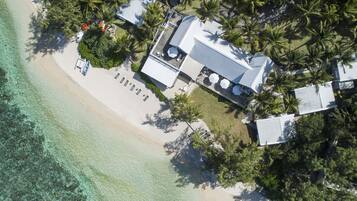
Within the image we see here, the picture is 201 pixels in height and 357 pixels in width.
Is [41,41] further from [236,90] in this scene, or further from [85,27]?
[236,90]

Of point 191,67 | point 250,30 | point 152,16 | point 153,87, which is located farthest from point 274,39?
point 153,87

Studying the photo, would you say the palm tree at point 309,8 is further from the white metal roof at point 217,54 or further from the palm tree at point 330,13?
the white metal roof at point 217,54

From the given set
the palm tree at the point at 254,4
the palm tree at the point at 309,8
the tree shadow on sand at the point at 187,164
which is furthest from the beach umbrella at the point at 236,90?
the palm tree at the point at 309,8

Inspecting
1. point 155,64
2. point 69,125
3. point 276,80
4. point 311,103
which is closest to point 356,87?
point 311,103

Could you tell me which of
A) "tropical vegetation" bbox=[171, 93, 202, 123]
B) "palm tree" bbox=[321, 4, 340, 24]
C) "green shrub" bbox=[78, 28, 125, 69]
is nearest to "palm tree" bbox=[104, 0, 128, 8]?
"green shrub" bbox=[78, 28, 125, 69]

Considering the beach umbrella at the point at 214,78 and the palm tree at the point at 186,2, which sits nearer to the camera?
the beach umbrella at the point at 214,78

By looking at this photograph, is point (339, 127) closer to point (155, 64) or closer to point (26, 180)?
point (155, 64)
